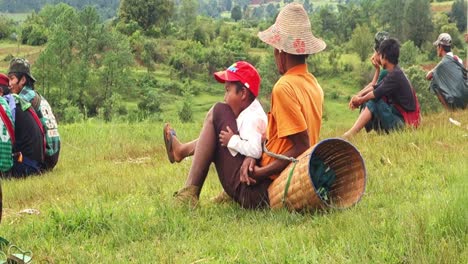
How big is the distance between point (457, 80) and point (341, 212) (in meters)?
7.86

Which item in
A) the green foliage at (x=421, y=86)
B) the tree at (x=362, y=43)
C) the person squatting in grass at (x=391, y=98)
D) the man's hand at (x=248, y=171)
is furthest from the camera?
the tree at (x=362, y=43)

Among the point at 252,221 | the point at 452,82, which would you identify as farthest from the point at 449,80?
the point at 252,221

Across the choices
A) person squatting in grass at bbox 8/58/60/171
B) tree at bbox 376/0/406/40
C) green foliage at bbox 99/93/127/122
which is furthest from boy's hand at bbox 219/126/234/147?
tree at bbox 376/0/406/40

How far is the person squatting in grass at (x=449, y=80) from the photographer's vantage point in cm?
1166

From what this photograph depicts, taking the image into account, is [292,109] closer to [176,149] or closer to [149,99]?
[176,149]

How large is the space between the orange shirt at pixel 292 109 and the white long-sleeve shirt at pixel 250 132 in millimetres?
93

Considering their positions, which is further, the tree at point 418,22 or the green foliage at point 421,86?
the tree at point 418,22

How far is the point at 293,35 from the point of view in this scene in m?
5.10

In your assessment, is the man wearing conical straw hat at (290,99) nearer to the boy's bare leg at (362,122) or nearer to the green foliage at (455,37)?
the boy's bare leg at (362,122)

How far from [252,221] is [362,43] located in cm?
8572

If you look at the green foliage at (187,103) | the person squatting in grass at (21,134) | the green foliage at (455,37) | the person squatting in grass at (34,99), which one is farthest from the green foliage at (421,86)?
the person squatting in grass at (21,134)

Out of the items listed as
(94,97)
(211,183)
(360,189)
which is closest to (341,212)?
(360,189)

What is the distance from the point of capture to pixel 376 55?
920 centimetres

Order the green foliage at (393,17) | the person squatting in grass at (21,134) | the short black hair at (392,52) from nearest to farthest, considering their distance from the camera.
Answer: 1. the person squatting in grass at (21,134)
2. the short black hair at (392,52)
3. the green foliage at (393,17)
